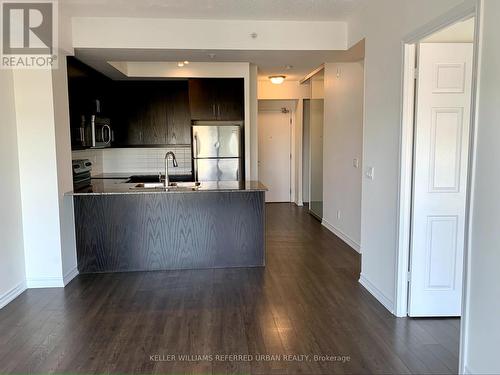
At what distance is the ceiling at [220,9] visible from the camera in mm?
3964

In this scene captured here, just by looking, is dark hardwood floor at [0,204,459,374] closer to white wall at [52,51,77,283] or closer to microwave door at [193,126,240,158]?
white wall at [52,51,77,283]

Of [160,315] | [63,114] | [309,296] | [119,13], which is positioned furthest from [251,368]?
[119,13]

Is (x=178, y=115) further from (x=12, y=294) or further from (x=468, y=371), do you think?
(x=468, y=371)

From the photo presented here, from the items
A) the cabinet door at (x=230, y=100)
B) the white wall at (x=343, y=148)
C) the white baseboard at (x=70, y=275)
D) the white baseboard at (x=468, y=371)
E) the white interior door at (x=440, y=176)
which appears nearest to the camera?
the white baseboard at (x=468, y=371)

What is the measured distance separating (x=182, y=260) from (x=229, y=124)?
240cm

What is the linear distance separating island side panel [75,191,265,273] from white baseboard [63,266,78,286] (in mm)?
84

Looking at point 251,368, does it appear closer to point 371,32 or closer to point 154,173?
point 371,32

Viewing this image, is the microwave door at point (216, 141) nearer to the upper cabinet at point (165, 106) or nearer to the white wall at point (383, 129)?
the upper cabinet at point (165, 106)

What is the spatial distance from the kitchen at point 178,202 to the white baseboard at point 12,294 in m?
0.66

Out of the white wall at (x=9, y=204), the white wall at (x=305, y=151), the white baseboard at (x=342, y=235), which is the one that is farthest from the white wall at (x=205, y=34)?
the white wall at (x=305, y=151)

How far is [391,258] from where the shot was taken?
3.53 metres

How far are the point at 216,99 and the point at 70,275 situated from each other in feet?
10.6

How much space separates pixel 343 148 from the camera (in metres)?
5.88

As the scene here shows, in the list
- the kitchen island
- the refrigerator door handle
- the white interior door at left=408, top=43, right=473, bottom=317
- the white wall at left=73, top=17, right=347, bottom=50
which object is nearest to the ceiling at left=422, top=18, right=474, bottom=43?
the white interior door at left=408, top=43, right=473, bottom=317
